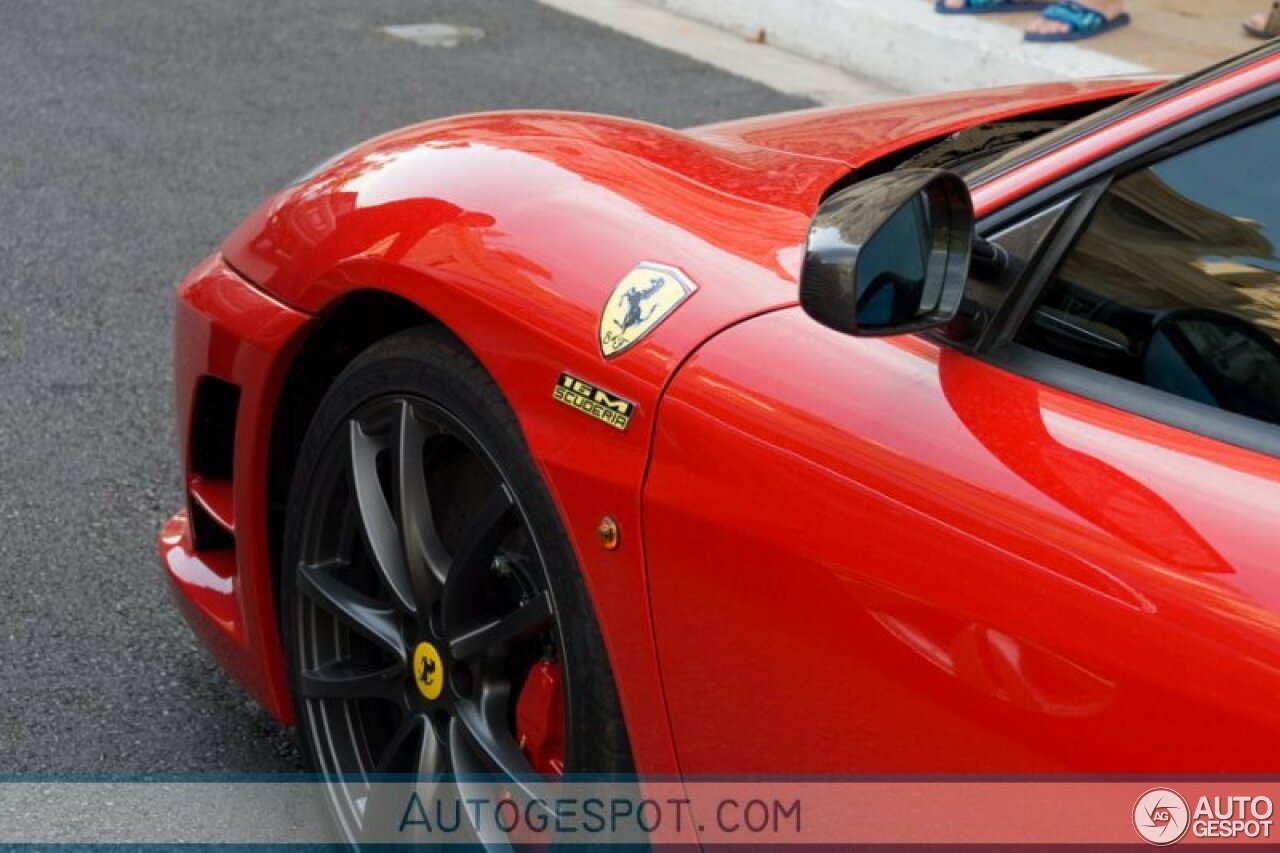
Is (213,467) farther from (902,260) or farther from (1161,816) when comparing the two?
(1161,816)

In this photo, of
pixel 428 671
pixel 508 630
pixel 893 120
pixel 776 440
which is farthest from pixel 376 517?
pixel 893 120

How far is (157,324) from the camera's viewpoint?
5.23m

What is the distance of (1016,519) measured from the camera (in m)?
1.75

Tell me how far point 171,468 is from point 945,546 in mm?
2898

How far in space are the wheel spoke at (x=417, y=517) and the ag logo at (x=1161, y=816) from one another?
119cm

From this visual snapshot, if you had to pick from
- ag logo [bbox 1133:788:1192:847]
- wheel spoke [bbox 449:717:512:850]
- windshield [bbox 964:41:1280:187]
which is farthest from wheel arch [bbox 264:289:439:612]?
ag logo [bbox 1133:788:1192:847]

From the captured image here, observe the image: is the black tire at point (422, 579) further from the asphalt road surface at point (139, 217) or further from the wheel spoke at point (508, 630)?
the asphalt road surface at point (139, 217)

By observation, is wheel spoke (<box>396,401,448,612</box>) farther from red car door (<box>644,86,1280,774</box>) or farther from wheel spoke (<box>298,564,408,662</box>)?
red car door (<box>644,86,1280,774</box>)

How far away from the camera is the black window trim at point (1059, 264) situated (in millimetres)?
1784

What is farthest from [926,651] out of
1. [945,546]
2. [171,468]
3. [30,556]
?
[171,468]

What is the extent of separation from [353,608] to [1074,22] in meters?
6.95

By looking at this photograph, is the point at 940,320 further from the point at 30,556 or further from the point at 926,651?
the point at 30,556

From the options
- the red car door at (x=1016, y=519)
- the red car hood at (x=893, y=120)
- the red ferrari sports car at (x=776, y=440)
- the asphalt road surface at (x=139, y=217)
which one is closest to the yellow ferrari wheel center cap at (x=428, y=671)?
the red ferrari sports car at (x=776, y=440)

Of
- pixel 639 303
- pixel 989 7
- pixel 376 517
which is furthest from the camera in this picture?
pixel 989 7
